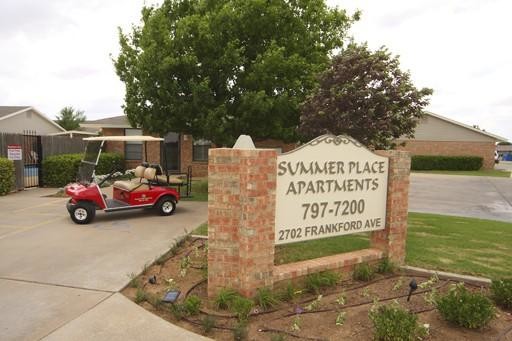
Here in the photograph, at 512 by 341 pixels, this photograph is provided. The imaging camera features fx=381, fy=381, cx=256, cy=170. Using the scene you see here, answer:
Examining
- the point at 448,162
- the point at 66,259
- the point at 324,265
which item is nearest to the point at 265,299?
the point at 324,265

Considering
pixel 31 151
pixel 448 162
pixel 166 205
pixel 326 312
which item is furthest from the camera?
pixel 448 162

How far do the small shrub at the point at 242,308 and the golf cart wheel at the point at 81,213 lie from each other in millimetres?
5435

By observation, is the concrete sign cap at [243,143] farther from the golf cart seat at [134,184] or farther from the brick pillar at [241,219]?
the golf cart seat at [134,184]

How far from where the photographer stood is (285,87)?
11086mm

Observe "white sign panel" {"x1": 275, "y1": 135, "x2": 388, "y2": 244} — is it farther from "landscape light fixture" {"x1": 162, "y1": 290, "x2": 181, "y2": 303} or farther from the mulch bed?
"landscape light fixture" {"x1": 162, "y1": 290, "x2": 181, "y2": 303}

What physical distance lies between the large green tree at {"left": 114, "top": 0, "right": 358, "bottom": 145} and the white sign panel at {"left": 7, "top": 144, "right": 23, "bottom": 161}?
4.78m

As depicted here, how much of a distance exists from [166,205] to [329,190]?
553 cm

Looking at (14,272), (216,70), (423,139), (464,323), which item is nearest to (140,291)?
(14,272)

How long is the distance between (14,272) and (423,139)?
32.8 m

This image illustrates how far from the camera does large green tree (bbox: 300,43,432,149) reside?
932cm

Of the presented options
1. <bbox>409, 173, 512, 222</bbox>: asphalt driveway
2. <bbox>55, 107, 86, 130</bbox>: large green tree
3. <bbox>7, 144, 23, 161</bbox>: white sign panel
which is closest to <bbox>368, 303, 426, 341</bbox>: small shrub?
<bbox>409, 173, 512, 222</bbox>: asphalt driveway

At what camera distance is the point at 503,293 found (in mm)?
4254

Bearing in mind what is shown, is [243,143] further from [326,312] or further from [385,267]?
[385,267]

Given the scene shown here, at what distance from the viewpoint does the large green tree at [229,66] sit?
10578 millimetres
